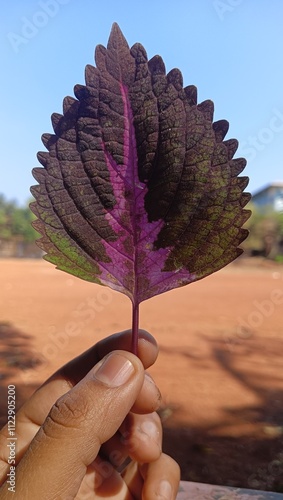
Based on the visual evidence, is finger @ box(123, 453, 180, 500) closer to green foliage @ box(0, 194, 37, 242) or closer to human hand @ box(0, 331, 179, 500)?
human hand @ box(0, 331, 179, 500)

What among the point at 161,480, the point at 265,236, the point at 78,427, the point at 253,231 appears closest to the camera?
the point at 78,427

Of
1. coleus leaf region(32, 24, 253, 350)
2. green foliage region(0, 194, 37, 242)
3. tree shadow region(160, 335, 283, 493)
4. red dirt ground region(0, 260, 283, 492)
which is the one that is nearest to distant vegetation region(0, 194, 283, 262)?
green foliage region(0, 194, 37, 242)

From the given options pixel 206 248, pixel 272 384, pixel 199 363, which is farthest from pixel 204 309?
pixel 206 248

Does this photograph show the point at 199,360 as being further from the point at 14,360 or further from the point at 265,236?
the point at 265,236

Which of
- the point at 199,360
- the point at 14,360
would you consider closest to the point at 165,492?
the point at 199,360

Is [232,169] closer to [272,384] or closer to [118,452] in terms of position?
[118,452]

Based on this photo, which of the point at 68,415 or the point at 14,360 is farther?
the point at 14,360
